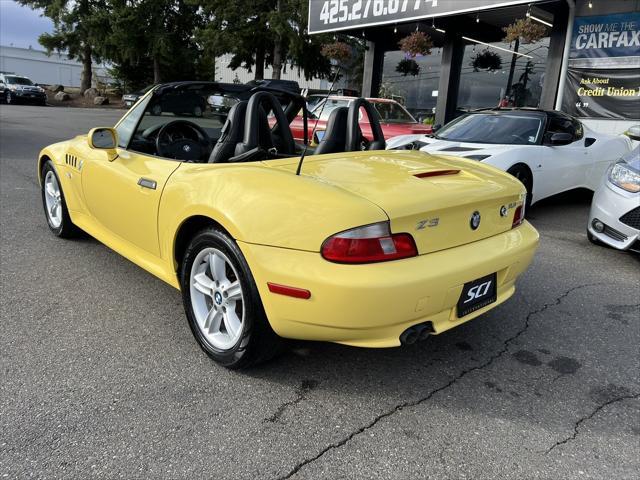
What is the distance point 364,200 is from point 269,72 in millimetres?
30988

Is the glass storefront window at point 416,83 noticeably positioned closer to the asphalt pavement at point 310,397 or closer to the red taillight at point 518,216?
the red taillight at point 518,216

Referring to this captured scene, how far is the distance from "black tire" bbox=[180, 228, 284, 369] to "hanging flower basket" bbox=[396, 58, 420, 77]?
15.5 m

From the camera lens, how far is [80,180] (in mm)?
3863

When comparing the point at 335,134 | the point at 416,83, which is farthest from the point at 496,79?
the point at 335,134

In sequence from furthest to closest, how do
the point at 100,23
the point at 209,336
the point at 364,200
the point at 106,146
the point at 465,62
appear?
the point at 100,23 → the point at 465,62 → the point at 106,146 → the point at 209,336 → the point at 364,200

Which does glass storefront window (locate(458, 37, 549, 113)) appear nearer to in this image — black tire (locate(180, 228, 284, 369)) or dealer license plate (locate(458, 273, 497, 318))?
dealer license plate (locate(458, 273, 497, 318))

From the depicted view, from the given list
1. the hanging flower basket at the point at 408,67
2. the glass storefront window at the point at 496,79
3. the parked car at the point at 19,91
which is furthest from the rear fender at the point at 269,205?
the parked car at the point at 19,91

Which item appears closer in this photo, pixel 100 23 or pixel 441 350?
pixel 441 350

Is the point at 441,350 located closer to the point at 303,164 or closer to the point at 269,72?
the point at 303,164

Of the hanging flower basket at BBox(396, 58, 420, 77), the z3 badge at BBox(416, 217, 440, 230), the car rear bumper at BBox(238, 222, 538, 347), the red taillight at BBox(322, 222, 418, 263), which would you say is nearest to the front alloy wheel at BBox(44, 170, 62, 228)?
the car rear bumper at BBox(238, 222, 538, 347)

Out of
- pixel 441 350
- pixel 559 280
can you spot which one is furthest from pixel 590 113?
pixel 441 350

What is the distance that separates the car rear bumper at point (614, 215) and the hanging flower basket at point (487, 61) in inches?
429

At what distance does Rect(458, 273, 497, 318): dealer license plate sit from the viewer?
243cm

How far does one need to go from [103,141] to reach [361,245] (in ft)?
7.19
